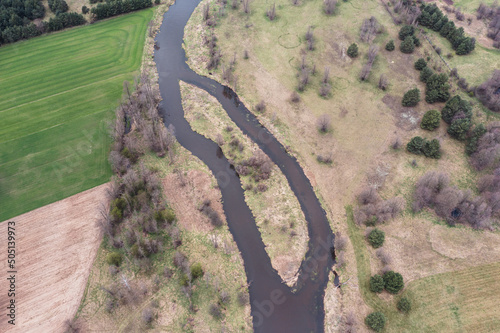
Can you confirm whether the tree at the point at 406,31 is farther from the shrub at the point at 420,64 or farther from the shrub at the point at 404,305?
the shrub at the point at 404,305

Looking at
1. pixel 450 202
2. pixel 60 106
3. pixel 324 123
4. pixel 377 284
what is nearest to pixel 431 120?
pixel 450 202

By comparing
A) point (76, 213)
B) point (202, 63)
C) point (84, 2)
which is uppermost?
point (84, 2)

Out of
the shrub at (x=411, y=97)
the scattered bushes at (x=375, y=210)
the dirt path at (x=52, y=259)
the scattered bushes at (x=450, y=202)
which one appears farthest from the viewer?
the shrub at (x=411, y=97)

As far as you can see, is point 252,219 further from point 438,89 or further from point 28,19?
point 28,19

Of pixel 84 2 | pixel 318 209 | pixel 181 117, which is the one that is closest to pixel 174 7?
pixel 84 2

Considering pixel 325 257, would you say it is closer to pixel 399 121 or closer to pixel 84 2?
pixel 399 121

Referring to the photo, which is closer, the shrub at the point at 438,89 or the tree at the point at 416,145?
the tree at the point at 416,145

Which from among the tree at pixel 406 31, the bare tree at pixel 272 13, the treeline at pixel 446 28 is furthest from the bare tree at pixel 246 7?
the treeline at pixel 446 28

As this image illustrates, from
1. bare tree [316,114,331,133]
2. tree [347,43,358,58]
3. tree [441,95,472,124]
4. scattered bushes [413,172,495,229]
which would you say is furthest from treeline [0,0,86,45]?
scattered bushes [413,172,495,229]
